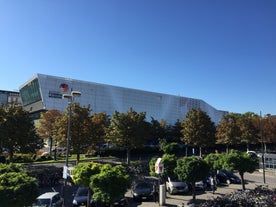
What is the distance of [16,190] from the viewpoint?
39.5 ft

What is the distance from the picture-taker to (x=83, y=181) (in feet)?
59.1

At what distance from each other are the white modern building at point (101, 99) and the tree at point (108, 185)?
73.0 metres

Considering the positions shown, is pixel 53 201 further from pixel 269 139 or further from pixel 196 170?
pixel 269 139

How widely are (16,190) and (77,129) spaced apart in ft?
89.6

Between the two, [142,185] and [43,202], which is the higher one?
[142,185]

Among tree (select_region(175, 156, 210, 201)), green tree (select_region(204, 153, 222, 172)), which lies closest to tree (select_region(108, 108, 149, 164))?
green tree (select_region(204, 153, 222, 172))

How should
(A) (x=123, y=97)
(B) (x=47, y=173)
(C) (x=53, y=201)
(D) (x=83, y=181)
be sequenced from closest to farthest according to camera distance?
1. (D) (x=83, y=181)
2. (C) (x=53, y=201)
3. (B) (x=47, y=173)
4. (A) (x=123, y=97)

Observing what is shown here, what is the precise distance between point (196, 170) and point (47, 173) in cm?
1727

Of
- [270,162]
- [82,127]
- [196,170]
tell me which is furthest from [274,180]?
[82,127]

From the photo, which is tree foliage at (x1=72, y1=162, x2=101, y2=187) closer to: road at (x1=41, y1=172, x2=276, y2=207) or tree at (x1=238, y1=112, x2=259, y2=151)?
road at (x1=41, y1=172, x2=276, y2=207)

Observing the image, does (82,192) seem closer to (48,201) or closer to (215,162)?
(48,201)

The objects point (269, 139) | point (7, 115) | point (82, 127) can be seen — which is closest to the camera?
point (7, 115)

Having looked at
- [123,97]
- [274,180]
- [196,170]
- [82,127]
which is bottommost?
[274,180]

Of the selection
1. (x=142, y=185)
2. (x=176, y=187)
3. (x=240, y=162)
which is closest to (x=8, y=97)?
(x=142, y=185)
